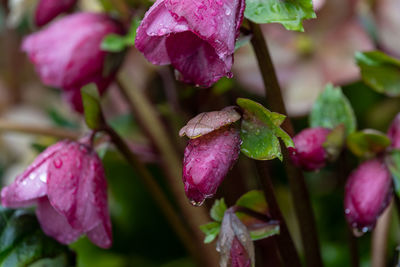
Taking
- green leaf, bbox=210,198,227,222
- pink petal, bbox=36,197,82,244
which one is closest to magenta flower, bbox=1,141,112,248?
pink petal, bbox=36,197,82,244

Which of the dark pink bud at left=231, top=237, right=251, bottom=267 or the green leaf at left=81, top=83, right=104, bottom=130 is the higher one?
the green leaf at left=81, top=83, right=104, bottom=130

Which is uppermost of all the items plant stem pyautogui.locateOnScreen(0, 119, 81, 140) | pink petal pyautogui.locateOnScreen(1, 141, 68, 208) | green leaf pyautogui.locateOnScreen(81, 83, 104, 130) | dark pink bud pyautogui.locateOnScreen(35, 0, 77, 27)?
dark pink bud pyautogui.locateOnScreen(35, 0, 77, 27)

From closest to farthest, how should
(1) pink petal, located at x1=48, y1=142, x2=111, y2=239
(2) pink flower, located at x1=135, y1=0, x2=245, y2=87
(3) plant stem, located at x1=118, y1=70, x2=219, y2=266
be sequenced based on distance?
1. (2) pink flower, located at x1=135, y1=0, x2=245, y2=87
2. (1) pink petal, located at x1=48, y1=142, x2=111, y2=239
3. (3) plant stem, located at x1=118, y1=70, x2=219, y2=266

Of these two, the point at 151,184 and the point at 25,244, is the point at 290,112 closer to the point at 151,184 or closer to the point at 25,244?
the point at 151,184

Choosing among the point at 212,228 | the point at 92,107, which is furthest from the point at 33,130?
the point at 212,228

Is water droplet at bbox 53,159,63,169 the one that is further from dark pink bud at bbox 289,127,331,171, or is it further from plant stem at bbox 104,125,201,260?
dark pink bud at bbox 289,127,331,171

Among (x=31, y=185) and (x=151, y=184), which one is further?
(x=151, y=184)

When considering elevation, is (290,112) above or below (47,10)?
below
